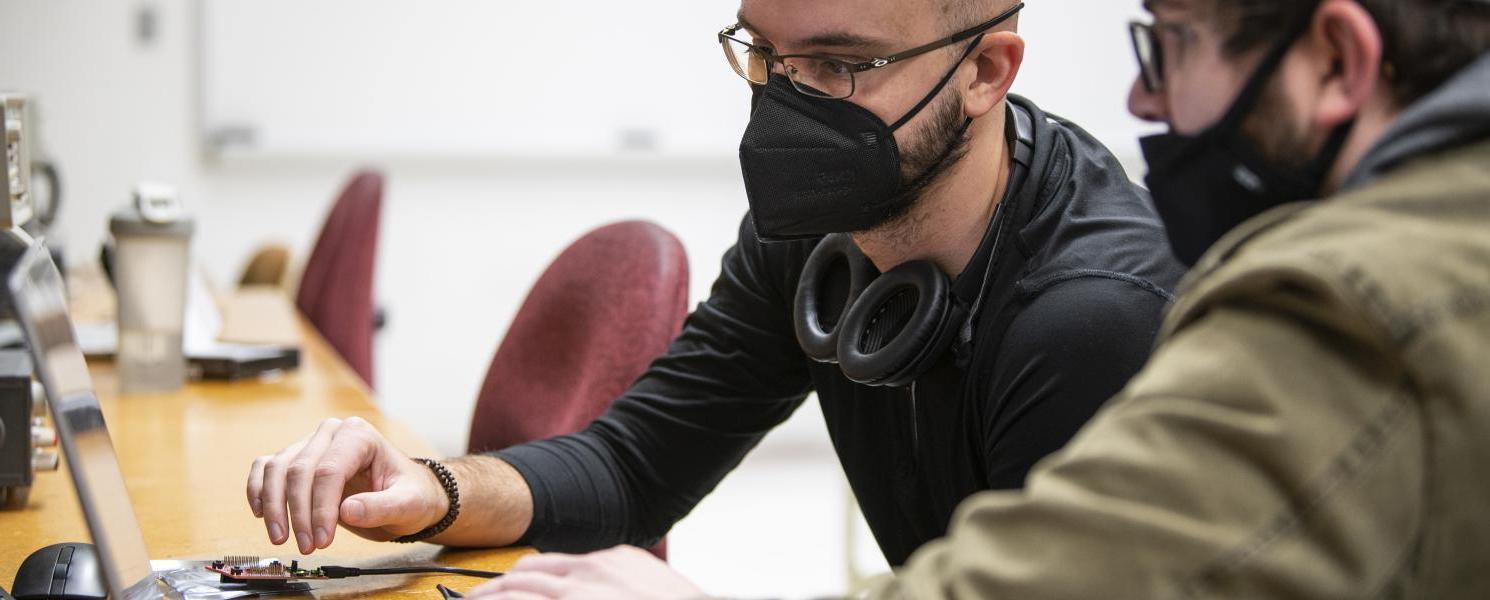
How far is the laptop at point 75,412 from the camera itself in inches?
30.4

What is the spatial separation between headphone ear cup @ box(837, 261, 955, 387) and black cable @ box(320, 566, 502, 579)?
36 centimetres

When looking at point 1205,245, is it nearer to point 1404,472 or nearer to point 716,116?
point 1404,472

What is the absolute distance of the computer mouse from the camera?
1022mm

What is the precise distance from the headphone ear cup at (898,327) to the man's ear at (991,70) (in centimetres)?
17

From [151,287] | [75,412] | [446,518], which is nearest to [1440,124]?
[75,412]

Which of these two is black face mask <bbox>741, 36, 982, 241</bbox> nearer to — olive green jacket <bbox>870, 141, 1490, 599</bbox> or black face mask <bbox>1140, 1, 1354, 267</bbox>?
black face mask <bbox>1140, 1, 1354, 267</bbox>

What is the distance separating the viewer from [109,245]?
252 cm

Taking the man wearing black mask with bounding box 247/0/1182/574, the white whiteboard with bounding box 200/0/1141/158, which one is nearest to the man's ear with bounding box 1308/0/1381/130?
the man wearing black mask with bounding box 247/0/1182/574

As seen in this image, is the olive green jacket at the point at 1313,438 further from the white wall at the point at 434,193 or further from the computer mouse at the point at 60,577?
the white wall at the point at 434,193

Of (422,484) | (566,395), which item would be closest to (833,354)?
(422,484)

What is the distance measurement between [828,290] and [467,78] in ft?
11.7

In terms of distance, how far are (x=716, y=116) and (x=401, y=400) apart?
150 centimetres

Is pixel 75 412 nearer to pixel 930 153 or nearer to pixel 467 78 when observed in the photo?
pixel 930 153

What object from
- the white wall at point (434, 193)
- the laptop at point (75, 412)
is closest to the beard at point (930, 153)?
the laptop at point (75, 412)
